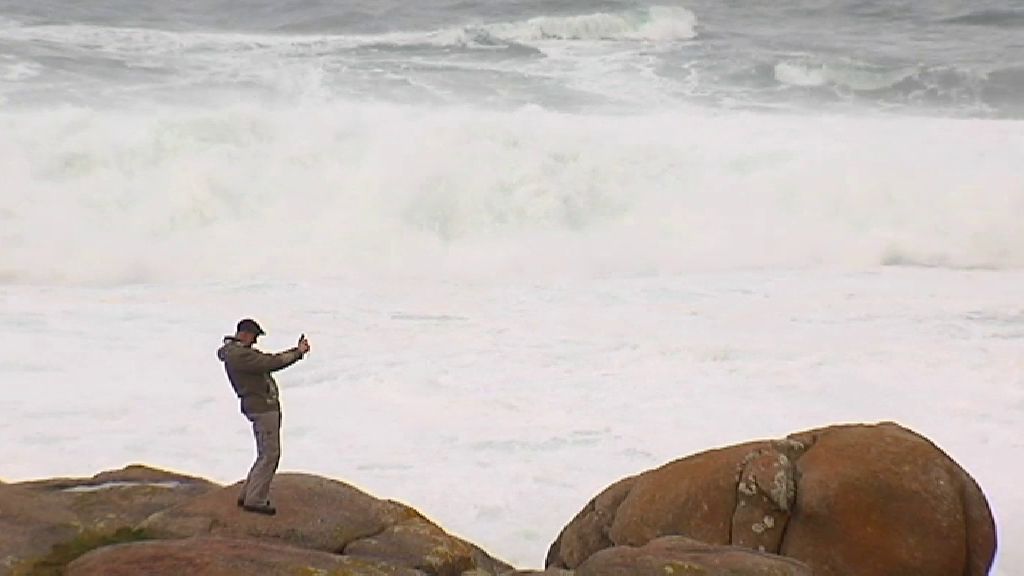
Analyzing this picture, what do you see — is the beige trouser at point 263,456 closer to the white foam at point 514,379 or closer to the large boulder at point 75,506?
the large boulder at point 75,506

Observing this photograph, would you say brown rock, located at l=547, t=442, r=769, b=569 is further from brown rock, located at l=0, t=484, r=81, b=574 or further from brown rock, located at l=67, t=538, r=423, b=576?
brown rock, located at l=0, t=484, r=81, b=574

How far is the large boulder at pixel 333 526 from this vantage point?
6.88m

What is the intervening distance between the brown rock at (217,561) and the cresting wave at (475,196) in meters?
12.3

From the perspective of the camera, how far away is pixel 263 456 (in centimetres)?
706

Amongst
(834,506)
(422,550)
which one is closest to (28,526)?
(422,550)

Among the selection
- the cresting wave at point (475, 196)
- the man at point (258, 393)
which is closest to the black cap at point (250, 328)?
the man at point (258, 393)

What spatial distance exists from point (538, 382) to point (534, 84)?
16.5 meters

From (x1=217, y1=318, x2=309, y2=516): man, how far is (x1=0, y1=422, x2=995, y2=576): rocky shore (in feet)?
0.47

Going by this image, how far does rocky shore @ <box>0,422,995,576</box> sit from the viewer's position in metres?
6.34

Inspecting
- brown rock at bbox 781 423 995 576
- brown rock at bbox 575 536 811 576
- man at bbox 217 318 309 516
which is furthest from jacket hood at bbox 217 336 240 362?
brown rock at bbox 781 423 995 576

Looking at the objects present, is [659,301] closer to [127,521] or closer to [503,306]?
[503,306]

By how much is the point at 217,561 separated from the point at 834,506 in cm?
398

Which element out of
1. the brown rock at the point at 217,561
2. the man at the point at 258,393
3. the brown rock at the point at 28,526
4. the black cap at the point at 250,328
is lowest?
the brown rock at the point at 28,526

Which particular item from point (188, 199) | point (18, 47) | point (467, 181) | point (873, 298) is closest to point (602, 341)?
point (873, 298)
